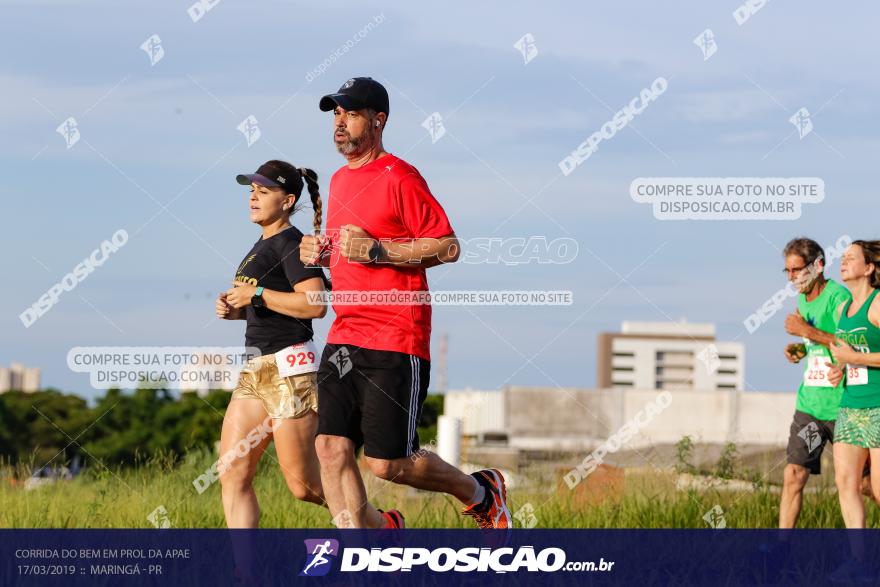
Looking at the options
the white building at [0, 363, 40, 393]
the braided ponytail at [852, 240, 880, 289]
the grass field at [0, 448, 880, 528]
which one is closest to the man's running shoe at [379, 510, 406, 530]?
the grass field at [0, 448, 880, 528]

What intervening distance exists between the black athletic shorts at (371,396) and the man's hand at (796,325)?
9.01ft

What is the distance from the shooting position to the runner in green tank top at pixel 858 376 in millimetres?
7426

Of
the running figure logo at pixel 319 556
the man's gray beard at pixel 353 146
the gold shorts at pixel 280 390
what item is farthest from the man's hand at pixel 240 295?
the running figure logo at pixel 319 556

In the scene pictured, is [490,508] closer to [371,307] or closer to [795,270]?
[371,307]

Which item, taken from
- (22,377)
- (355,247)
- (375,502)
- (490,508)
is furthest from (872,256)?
(22,377)

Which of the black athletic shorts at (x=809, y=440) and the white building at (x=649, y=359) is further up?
Answer: the white building at (x=649, y=359)

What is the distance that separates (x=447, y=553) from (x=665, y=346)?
14918 centimetres

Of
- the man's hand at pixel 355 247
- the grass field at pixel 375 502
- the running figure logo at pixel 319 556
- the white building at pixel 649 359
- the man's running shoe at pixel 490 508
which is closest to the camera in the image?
the man's hand at pixel 355 247

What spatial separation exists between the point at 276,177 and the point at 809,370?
3.56m

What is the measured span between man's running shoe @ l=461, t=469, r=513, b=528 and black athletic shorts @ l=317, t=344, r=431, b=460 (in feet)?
2.46

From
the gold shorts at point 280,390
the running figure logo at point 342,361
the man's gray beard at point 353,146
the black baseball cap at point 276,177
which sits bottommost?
the gold shorts at point 280,390

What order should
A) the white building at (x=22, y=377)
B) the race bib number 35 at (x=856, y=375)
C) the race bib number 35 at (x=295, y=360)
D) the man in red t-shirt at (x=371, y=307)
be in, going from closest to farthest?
1. the man in red t-shirt at (x=371, y=307)
2. the race bib number 35 at (x=295, y=360)
3. the race bib number 35 at (x=856, y=375)
4. the white building at (x=22, y=377)

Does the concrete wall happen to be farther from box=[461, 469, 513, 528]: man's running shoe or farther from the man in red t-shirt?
the man in red t-shirt

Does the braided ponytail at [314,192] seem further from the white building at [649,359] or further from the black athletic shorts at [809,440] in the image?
the white building at [649,359]
